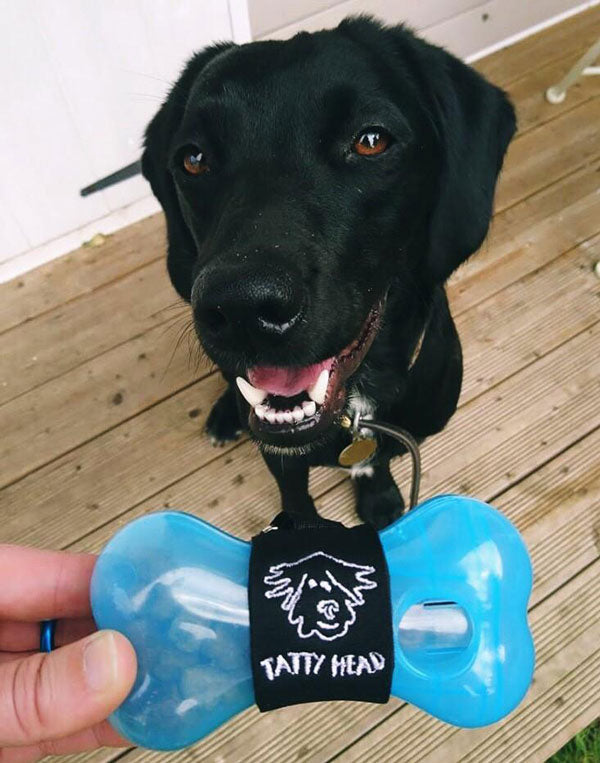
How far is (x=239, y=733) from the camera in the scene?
1.31 m

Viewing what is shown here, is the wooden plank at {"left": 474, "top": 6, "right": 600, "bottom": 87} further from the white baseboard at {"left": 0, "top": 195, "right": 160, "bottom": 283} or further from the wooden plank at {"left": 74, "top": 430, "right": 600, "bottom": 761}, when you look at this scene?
the wooden plank at {"left": 74, "top": 430, "right": 600, "bottom": 761}

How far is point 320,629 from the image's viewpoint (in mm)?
680

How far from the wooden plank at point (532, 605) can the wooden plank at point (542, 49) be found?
65.7 inches

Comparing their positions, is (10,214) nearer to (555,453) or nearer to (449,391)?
(449,391)

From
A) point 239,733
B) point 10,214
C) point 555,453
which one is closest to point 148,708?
point 239,733

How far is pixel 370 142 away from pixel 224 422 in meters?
0.92

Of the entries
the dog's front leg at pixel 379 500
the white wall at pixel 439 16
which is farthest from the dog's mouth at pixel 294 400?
the white wall at pixel 439 16

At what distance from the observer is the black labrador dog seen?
0.86 meters

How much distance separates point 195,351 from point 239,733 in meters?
1.10

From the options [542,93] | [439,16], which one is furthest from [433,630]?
[439,16]

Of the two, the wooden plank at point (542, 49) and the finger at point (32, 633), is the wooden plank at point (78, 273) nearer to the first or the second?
the finger at point (32, 633)

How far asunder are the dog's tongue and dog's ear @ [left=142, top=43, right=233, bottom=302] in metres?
0.41

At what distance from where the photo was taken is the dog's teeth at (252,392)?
100 cm

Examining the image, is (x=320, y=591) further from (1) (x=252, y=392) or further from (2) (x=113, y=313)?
(2) (x=113, y=313)
